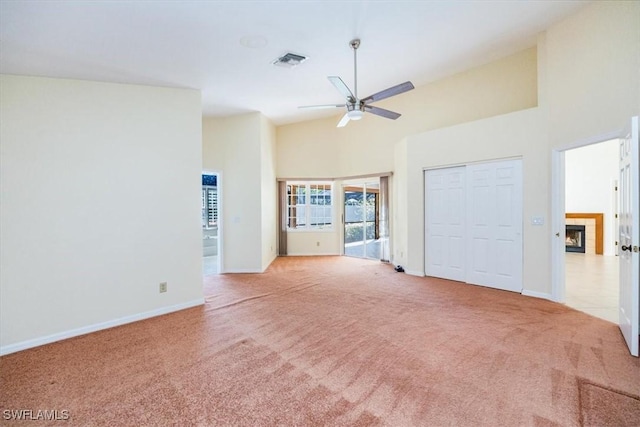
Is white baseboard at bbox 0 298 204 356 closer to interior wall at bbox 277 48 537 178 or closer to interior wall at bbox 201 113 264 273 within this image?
interior wall at bbox 201 113 264 273

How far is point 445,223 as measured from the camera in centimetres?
521

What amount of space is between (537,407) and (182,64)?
4.55 m

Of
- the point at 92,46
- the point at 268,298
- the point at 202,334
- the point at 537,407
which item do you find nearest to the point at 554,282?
the point at 537,407

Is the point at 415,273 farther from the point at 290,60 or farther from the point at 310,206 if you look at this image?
the point at 290,60

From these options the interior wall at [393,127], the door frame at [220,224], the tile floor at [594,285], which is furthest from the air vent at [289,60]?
the tile floor at [594,285]

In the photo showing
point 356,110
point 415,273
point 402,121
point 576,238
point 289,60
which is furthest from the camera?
point 576,238

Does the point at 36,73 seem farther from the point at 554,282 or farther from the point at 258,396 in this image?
the point at 554,282

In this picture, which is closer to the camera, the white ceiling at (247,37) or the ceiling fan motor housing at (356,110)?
the white ceiling at (247,37)

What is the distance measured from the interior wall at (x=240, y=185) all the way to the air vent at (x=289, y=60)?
2252 mm

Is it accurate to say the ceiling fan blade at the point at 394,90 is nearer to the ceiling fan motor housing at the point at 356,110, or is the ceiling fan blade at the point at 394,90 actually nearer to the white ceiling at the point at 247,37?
the ceiling fan motor housing at the point at 356,110

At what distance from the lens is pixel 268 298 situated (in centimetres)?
433

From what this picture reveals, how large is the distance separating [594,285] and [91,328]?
6.93 m

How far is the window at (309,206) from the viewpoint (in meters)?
7.82

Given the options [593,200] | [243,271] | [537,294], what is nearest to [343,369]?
[537,294]
